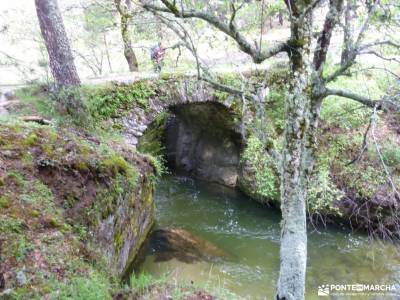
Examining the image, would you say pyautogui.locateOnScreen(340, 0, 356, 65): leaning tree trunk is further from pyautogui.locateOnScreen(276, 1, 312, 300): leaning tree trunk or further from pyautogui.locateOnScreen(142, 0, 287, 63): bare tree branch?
pyautogui.locateOnScreen(142, 0, 287, 63): bare tree branch

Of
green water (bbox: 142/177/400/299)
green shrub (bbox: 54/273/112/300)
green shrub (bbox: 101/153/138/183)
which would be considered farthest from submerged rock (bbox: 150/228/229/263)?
green shrub (bbox: 54/273/112/300)

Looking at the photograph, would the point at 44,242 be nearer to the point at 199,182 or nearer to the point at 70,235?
the point at 70,235

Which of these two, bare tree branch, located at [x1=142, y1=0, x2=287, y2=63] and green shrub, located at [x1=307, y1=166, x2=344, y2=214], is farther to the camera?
green shrub, located at [x1=307, y1=166, x2=344, y2=214]

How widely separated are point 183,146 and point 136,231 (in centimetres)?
618

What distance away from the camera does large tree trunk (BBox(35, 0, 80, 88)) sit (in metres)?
6.07

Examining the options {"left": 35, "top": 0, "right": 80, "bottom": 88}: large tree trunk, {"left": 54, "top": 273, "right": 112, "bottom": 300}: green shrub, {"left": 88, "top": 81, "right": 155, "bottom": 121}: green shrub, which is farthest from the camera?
{"left": 88, "top": 81, "right": 155, "bottom": 121}: green shrub

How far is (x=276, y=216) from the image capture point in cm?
902

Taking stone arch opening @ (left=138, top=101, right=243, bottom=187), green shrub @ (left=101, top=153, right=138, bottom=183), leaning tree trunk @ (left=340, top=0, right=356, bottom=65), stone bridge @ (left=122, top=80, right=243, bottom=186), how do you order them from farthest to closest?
stone arch opening @ (left=138, top=101, right=243, bottom=187) → stone bridge @ (left=122, top=80, right=243, bottom=186) → green shrub @ (left=101, top=153, right=138, bottom=183) → leaning tree trunk @ (left=340, top=0, right=356, bottom=65)

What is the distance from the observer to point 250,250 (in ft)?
24.8

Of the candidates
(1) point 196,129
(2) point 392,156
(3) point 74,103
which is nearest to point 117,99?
(3) point 74,103

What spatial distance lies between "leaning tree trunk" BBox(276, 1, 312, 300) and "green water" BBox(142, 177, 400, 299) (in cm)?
120

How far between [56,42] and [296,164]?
4.60 meters

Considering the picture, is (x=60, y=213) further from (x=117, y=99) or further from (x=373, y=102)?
(x=117, y=99)

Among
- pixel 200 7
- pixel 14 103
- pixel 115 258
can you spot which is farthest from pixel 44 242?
pixel 14 103
